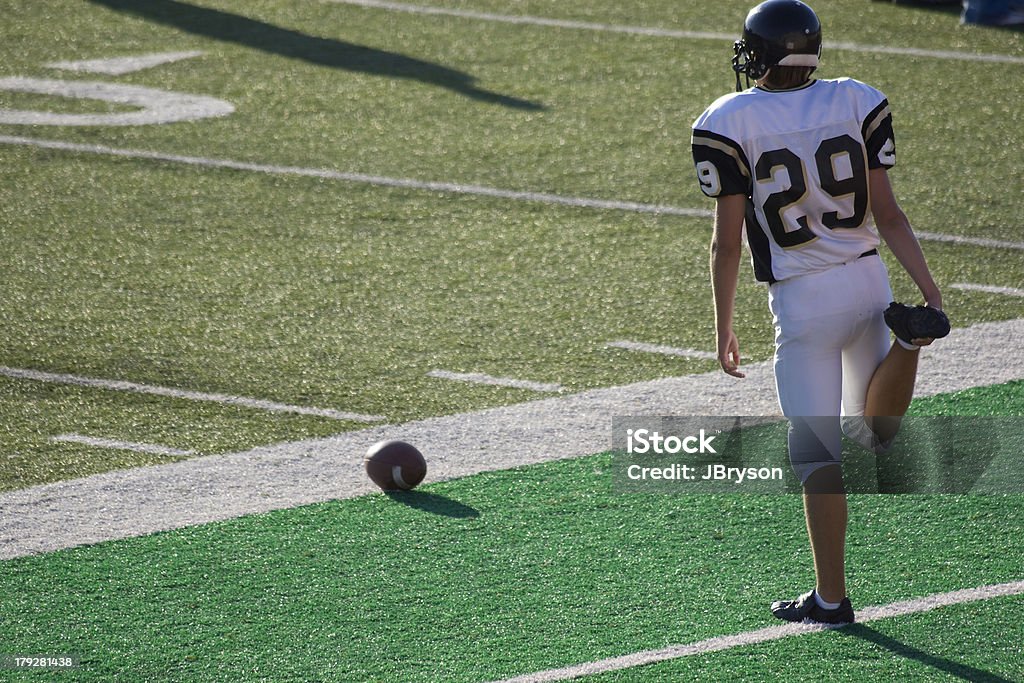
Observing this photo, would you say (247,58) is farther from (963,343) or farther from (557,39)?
(963,343)

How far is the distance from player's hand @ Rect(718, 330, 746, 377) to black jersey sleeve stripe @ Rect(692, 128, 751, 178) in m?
0.50

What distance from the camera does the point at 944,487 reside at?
5871mm

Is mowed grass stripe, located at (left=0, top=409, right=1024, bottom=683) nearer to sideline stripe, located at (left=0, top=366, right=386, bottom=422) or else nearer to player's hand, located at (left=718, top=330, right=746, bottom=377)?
player's hand, located at (left=718, top=330, right=746, bottom=377)

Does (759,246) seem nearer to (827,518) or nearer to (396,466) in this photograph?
(827,518)

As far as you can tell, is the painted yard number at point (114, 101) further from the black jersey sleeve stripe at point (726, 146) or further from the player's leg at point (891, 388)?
the player's leg at point (891, 388)

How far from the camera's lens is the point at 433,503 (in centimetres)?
576

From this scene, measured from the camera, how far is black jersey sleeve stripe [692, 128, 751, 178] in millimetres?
4484

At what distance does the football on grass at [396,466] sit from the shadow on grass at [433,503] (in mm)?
32

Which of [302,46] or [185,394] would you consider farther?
[302,46]

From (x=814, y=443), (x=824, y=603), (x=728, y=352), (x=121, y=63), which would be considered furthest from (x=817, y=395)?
(x=121, y=63)

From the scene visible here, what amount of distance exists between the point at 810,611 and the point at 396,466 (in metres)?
1.77

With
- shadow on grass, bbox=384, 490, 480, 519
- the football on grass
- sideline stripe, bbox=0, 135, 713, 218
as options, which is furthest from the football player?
sideline stripe, bbox=0, 135, 713, 218

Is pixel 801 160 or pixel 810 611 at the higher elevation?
pixel 801 160

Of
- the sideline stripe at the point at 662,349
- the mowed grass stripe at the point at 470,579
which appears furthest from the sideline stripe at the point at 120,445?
the sideline stripe at the point at 662,349
